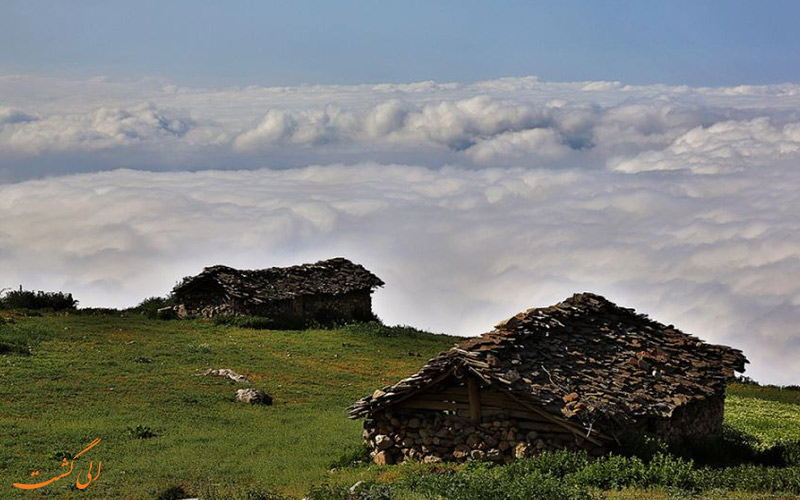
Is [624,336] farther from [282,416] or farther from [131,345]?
[131,345]

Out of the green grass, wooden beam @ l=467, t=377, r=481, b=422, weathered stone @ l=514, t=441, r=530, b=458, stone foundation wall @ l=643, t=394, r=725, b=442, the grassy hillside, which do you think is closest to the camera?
weathered stone @ l=514, t=441, r=530, b=458

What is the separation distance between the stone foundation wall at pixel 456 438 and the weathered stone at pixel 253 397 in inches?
399

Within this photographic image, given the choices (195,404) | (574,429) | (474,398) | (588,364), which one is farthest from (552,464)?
(195,404)

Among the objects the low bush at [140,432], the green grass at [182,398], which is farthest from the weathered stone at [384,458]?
the low bush at [140,432]

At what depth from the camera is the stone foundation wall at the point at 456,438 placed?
21.2m

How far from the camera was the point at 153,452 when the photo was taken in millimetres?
24422

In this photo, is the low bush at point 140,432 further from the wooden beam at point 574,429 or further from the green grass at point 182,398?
the wooden beam at point 574,429

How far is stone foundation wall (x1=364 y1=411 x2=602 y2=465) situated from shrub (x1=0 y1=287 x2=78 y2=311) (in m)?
37.2

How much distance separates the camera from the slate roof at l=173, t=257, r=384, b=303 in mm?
54938

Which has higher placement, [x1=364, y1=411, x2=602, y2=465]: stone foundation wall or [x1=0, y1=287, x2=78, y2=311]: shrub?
[x1=0, y1=287, x2=78, y2=311]: shrub

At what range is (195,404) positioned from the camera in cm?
3150

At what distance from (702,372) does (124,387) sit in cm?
2009

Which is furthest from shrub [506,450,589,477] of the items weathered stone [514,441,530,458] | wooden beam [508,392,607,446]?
weathered stone [514,441,530,458]

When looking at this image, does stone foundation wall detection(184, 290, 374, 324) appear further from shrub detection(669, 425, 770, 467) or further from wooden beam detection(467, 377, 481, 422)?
wooden beam detection(467, 377, 481, 422)
